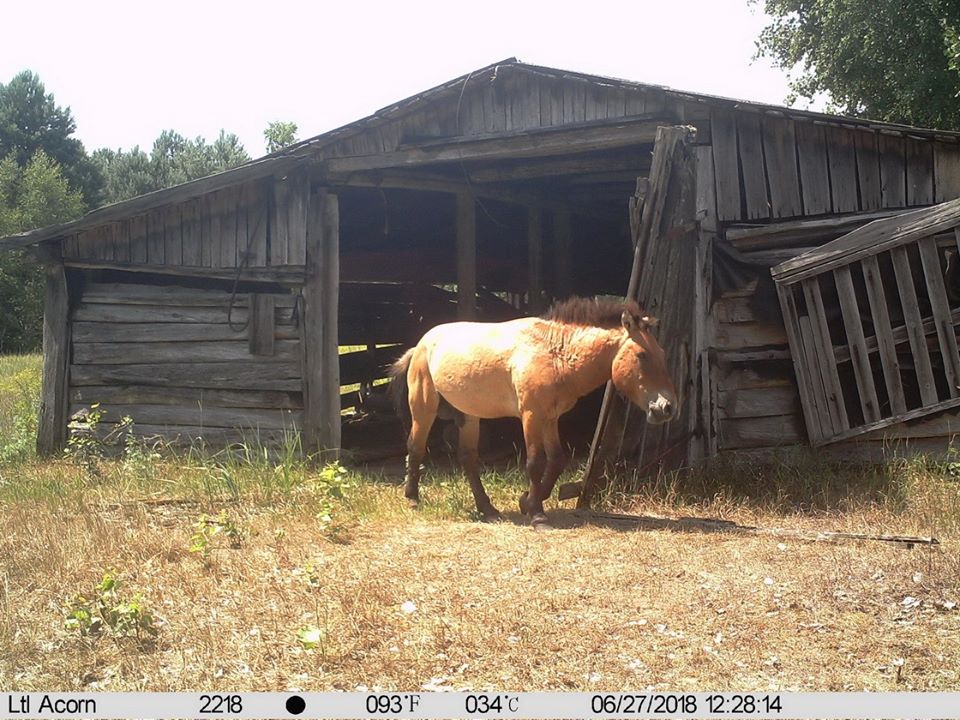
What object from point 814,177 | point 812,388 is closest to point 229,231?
point 814,177

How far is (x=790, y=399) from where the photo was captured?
8.71 m

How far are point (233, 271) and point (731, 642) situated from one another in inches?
296

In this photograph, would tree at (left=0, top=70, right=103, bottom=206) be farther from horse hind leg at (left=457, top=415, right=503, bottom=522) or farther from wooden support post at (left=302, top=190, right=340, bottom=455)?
horse hind leg at (left=457, top=415, right=503, bottom=522)

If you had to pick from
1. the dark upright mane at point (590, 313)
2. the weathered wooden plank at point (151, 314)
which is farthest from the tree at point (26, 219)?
the dark upright mane at point (590, 313)

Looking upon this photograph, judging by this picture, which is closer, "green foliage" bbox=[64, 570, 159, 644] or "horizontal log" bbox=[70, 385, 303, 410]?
"green foliage" bbox=[64, 570, 159, 644]

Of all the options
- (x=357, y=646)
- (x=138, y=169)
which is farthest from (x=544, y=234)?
(x=138, y=169)

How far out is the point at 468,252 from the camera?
1197cm

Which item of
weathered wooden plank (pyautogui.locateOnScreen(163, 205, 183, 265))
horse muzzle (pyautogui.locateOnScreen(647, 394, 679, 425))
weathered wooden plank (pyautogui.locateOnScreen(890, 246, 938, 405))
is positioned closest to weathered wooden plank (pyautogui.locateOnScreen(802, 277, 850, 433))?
weathered wooden plank (pyautogui.locateOnScreen(890, 246, 938, 405))

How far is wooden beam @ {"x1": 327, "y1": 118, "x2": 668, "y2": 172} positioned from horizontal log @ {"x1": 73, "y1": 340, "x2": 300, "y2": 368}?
86.1 inches

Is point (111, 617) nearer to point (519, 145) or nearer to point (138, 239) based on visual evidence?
point (519, 145)

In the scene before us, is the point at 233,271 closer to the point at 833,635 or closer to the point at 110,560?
the point at 110,560

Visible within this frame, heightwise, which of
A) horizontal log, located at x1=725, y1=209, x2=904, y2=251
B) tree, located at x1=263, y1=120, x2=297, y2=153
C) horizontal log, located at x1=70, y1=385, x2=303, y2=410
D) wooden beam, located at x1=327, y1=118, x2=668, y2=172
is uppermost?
tree, located at x1=263, y1=120, x2=297, y2=153

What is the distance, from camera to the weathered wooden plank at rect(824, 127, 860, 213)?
8.77m

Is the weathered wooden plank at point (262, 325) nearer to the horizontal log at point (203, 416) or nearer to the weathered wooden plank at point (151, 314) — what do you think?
the weathered wooden plank at point (151, 314)
